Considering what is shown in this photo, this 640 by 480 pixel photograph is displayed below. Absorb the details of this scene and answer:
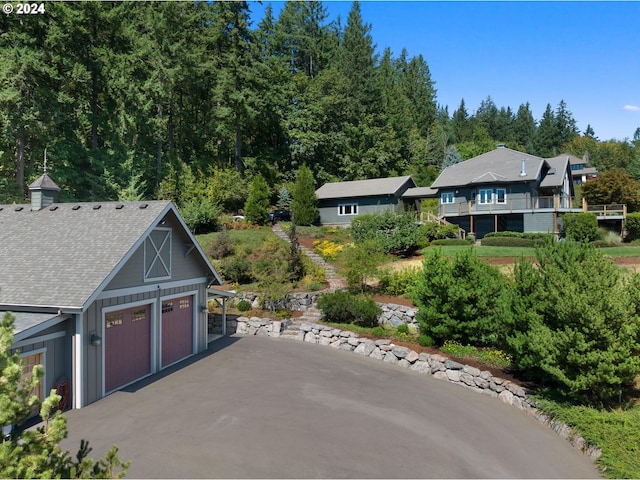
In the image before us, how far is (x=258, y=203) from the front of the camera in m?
36.7

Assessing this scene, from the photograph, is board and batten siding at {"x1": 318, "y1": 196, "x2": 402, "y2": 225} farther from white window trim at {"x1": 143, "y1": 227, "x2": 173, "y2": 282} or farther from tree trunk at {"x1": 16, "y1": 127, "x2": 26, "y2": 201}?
white window trim at {"x1": 143, "y1": 227, "x2": 173, "y2": 282}

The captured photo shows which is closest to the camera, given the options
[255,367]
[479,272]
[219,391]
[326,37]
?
[219,391]

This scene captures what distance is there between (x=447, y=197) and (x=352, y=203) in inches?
356

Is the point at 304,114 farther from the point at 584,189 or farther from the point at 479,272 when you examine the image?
the point at 479,272

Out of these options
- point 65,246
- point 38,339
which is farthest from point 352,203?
point 38,339

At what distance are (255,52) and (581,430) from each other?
4331 centimetres

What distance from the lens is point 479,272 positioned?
50.3 ft

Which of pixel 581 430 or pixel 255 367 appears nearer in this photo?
pixel 581 430

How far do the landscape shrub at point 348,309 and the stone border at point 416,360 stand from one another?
3.48 ft

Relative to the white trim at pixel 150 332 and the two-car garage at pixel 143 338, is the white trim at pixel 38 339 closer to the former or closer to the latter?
the white trim at pixel 150 332

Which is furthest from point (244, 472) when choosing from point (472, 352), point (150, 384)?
point (472, 352)

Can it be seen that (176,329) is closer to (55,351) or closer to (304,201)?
(55,351)

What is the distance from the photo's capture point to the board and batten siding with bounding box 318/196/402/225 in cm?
3975

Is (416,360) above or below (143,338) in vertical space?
below
